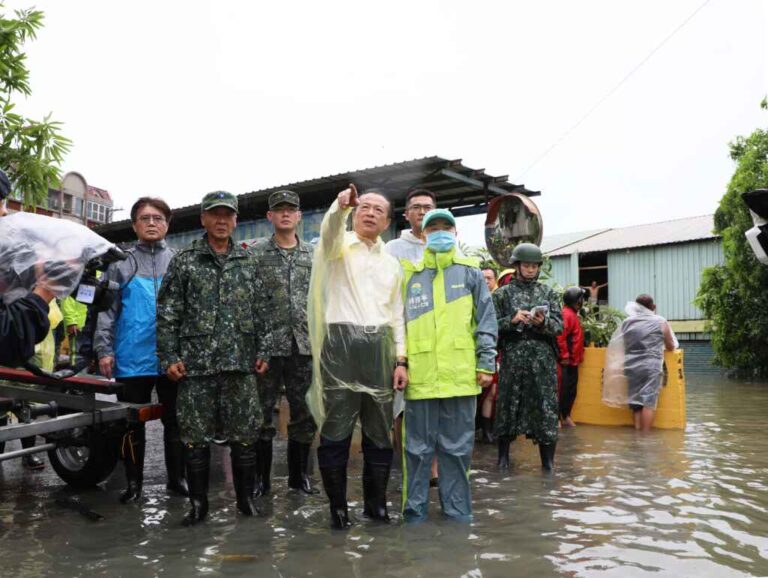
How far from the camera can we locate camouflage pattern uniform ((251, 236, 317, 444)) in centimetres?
445

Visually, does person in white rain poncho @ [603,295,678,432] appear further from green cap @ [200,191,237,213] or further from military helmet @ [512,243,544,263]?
green cap @ [200,191,237,213]

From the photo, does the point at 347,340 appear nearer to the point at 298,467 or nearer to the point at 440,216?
the point at 440,216

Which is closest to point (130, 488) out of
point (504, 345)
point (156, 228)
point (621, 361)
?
point (156, 228)

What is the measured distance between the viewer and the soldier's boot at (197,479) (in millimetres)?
3795

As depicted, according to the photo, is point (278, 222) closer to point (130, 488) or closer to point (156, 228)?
point (156, 228)

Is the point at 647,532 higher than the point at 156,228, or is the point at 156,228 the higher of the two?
the point at 156,228

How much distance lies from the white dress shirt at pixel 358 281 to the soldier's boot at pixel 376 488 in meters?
0.68

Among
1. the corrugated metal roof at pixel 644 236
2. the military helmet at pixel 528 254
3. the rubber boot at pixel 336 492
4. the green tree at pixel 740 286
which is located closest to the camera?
the rubber boot at pixel 336 492

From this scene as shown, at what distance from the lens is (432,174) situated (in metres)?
9.82

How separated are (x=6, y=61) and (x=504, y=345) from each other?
6.57 meters

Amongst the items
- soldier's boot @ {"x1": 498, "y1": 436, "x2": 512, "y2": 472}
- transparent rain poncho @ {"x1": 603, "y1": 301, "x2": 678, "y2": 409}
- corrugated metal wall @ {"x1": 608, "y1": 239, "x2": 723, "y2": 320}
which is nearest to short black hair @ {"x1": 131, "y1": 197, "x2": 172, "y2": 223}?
soldier's boot @ {"x1": 498, "y1": 436, "x2": 512, "y2": 472}

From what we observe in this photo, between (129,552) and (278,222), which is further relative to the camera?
(278,222)

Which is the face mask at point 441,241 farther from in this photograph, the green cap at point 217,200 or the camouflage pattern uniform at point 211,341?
the green cap at point 217,200

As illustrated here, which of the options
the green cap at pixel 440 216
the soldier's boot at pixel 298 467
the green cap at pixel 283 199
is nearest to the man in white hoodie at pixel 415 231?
the green cap at pixel 283 199
